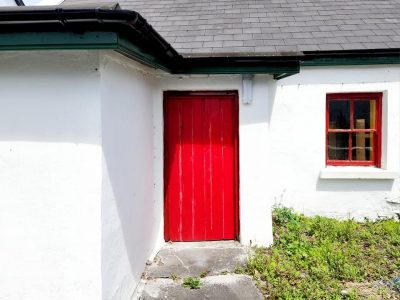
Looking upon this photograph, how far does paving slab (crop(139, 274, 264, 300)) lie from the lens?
12.6ft

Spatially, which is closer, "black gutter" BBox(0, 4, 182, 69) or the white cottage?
"black gutter" BBox(0, 4, 182, 69)

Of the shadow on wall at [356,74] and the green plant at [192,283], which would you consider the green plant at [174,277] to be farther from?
the shadow on wall at [356,74]

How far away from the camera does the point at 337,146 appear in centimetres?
Answer: 645

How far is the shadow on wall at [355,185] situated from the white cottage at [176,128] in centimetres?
2

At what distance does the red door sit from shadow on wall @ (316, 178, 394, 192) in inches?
79.5

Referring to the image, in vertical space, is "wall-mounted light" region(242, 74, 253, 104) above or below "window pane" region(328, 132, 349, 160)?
above

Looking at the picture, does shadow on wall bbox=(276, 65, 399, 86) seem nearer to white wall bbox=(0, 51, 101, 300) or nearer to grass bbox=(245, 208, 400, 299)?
grass bbox=(245, 208, 400, 299)

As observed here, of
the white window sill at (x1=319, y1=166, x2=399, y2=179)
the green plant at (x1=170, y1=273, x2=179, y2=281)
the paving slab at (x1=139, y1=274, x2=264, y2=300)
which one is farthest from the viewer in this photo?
the white window sill at (x1=319, y1=166, x2=399, y2=179)

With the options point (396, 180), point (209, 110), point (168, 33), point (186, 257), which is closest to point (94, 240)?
point (186, 257)

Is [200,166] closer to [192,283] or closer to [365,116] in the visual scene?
[192,283]

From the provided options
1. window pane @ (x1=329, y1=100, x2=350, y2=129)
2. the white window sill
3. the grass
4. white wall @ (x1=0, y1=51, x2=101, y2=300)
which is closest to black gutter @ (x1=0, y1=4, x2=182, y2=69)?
white wall @ (x1=0, y1=51, x2=101, y2=300)

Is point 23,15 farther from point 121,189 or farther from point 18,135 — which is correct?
point 121,189

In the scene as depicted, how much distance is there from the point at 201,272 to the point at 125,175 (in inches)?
71.2

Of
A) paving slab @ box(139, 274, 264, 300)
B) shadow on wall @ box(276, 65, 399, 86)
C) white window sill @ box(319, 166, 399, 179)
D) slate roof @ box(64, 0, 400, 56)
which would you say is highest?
slate roof @ box(64, 0, 400, 56)
